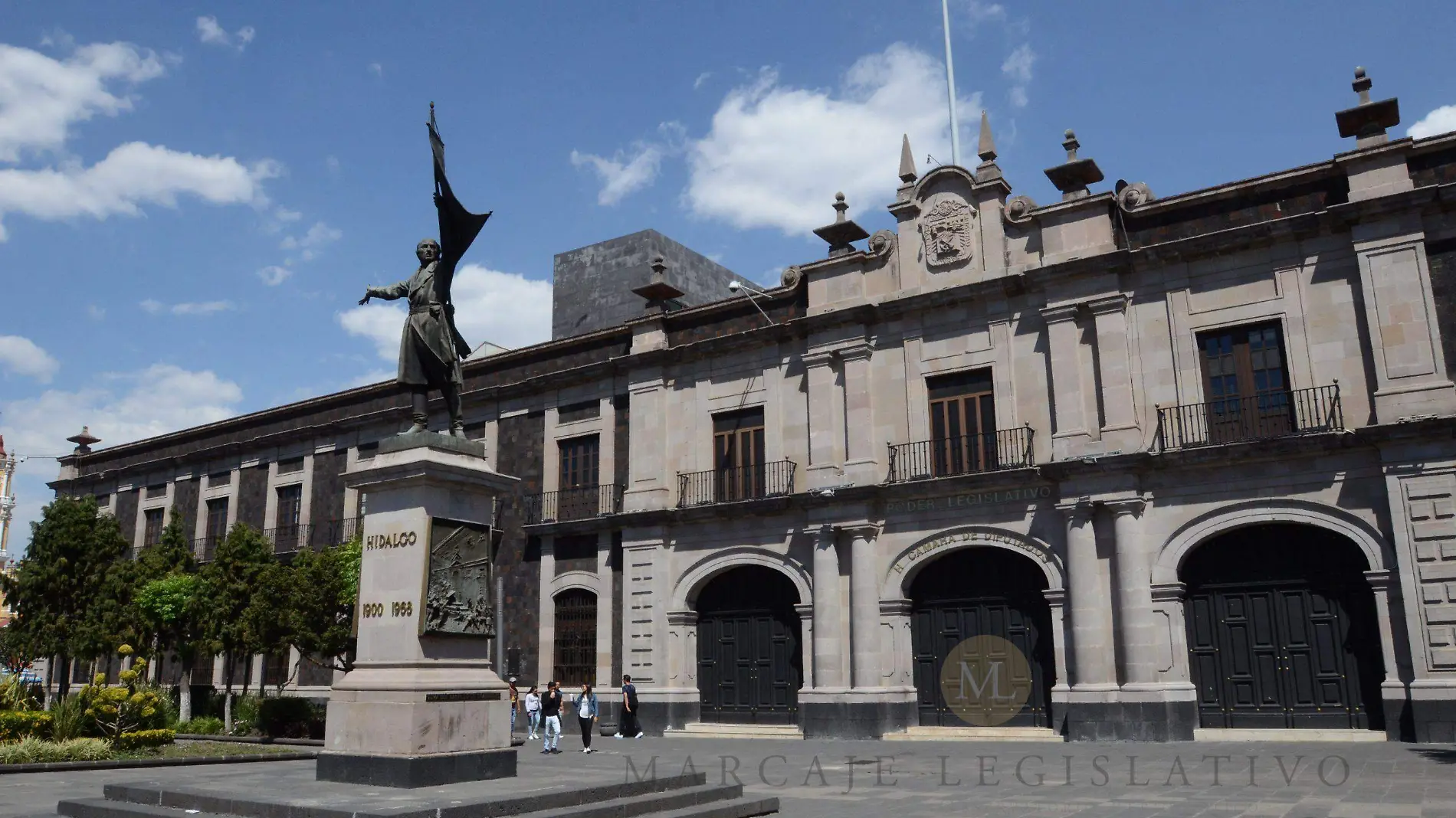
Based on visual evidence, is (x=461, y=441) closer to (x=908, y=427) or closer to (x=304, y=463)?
(x=908, y=427)

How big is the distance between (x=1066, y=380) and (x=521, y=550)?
1475cm

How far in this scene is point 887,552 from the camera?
24.0 meters

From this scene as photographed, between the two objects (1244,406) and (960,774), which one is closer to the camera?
(960,774)

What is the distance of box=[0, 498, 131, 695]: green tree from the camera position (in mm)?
29016

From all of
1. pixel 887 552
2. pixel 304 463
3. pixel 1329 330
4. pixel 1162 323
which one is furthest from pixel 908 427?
pixel 304 463

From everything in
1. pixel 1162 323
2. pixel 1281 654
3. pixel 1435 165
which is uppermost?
pixel 1435 165

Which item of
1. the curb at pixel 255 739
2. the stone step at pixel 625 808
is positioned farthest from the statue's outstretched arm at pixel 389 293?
the curb at pixel 255 739

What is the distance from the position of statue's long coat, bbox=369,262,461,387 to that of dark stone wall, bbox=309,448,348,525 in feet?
75.0

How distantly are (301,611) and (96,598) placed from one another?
8.91m

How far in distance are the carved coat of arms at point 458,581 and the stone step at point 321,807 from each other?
2.14 m

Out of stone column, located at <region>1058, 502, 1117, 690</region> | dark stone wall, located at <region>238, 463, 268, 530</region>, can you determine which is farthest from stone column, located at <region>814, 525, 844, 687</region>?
dark stone wall, located at <region>238, 463, 268, 530</region>

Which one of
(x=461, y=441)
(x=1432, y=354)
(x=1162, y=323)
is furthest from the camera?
(x=1162, y=323)

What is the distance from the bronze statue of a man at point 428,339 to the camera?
12.8m

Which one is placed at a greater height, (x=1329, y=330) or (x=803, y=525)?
(x=1329, y=330)
